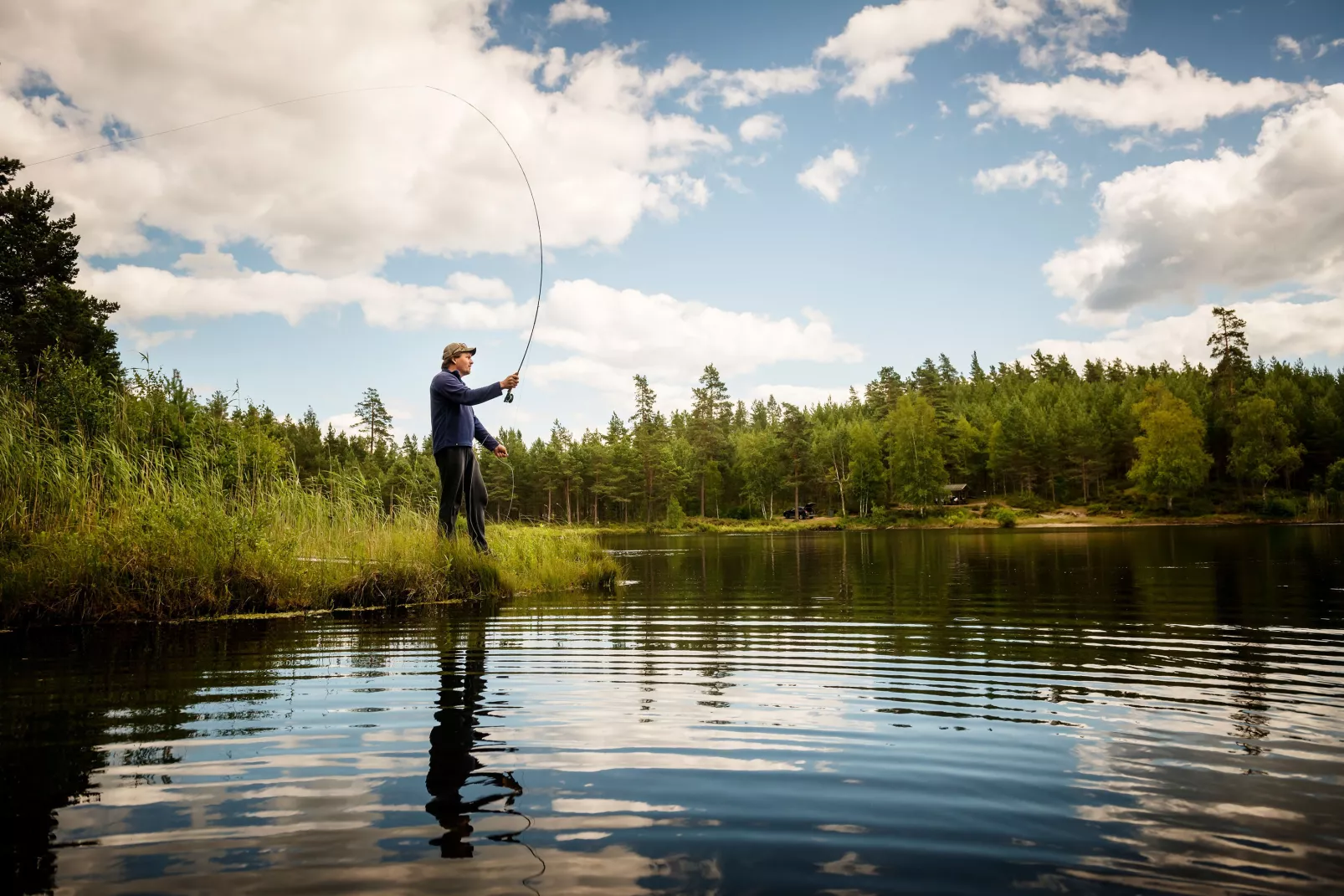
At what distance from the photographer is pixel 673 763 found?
3.16 metres

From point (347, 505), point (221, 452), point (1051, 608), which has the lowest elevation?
point (1051, 608)

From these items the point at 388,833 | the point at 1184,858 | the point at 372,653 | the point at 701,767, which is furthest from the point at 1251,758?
the point at 372,653

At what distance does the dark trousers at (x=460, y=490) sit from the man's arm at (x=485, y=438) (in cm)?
27

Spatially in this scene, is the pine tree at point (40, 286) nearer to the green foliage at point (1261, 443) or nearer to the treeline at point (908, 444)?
the treeline at point (908, 444)

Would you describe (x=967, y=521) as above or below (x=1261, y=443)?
below

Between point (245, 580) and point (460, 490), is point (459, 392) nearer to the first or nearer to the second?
point (460, 490)

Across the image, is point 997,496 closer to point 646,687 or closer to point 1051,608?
point 1051,608

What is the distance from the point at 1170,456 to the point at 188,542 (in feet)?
270

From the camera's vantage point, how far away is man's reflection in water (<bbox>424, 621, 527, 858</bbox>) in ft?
7.95

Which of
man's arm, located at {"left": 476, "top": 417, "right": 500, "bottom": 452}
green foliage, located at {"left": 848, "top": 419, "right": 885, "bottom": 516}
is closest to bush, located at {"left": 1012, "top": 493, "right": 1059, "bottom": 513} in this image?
green foliage, located at {"left": 848, "top": 419, "right": 885, "bottom": 516}

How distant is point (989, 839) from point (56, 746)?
3.78 metres

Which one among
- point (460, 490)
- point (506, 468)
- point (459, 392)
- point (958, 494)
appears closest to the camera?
point (459, 392)

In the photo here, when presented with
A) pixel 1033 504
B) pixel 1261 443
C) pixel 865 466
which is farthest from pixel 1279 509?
pixel 865 466

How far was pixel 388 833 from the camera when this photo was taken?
239cm
